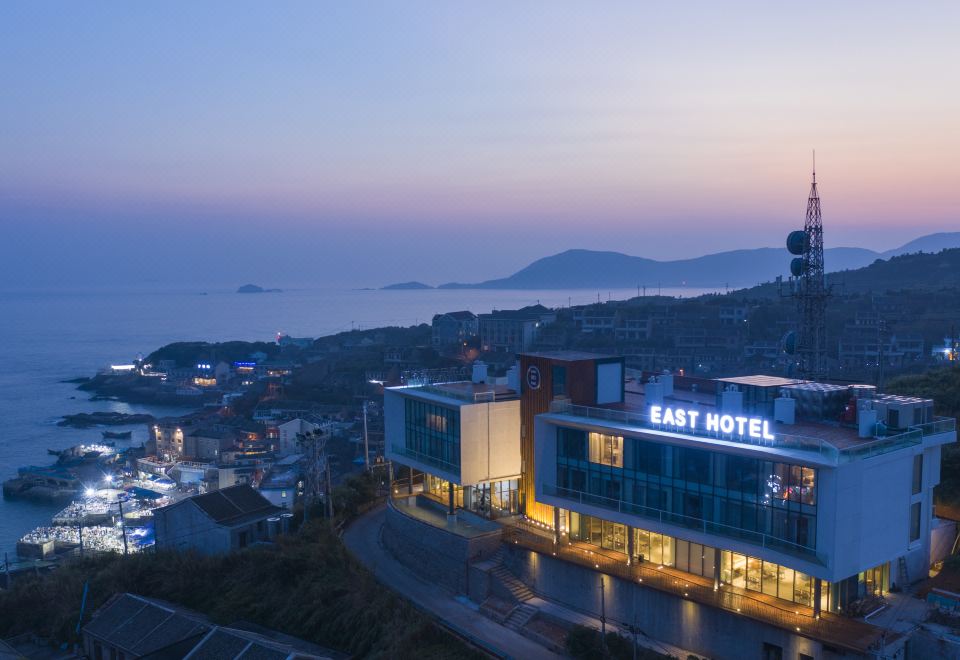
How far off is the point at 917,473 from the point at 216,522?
2733 centimetres

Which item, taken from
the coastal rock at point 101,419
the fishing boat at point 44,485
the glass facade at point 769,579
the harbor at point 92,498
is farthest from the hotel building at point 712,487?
the coastal rock at point 101,419

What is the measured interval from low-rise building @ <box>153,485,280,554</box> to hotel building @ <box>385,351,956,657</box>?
1075 cm

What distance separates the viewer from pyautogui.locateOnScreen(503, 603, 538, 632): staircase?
72.5 ft

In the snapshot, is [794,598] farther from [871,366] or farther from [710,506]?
[871,366]

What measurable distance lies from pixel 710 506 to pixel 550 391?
7.56 metres

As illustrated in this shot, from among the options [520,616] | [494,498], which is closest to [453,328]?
[494,498]

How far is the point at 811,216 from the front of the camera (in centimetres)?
3675

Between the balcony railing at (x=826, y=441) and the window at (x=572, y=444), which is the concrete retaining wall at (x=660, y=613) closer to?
the window at (x=572, y=444)

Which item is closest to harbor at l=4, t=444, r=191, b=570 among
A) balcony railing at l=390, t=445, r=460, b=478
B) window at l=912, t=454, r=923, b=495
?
balcony railing at l=390, t=445, r=460, b=478

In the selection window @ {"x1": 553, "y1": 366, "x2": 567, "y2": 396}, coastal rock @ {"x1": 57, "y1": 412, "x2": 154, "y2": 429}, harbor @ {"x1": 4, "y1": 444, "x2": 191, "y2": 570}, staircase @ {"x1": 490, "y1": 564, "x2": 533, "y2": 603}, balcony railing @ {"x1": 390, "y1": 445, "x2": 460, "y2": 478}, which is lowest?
harbor @ {"x1": 4, "y1": 444, "x2": 191, "y2": 570}

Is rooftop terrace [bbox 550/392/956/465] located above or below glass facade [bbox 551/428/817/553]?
above

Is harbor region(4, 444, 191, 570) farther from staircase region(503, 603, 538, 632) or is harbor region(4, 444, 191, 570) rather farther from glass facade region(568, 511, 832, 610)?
glass facade region(568, 511, 832, 610)

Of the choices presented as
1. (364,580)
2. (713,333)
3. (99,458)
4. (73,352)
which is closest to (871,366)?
(713,333)

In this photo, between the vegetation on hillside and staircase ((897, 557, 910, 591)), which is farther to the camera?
staircase ((897, 557, 910, 591))
